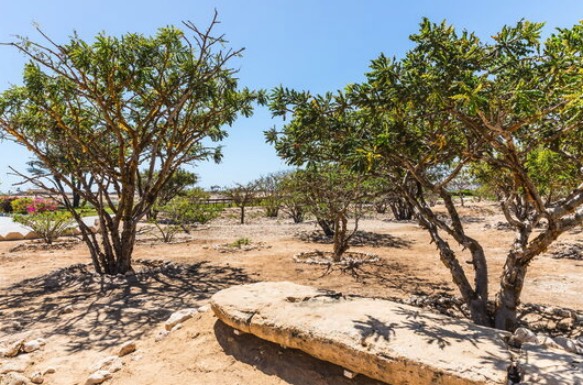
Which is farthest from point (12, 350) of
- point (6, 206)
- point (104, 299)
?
point (6, 206)

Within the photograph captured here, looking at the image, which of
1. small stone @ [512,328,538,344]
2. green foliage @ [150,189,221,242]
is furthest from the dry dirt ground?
small stone @ [512,328,538,344]

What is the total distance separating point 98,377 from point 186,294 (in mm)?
3910

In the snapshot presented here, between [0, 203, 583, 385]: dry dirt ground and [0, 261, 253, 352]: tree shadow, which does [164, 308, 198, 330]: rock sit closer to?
[0, 203, 583, 385]: dry dirt ground

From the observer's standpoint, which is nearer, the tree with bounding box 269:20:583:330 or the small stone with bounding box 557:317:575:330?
the tree with bounding box 269:20:583:330

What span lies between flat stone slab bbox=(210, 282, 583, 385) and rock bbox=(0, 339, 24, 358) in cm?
272

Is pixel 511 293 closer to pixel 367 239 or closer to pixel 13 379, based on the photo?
pixel 13 379

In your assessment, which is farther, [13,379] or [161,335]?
[161,335]

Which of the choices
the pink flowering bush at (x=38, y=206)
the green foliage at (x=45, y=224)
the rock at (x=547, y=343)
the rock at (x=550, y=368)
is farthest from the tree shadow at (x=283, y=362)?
the pink flowering bush at (x=38, y=206)

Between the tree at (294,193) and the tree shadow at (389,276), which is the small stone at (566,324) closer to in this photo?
the tree shadow at (389,276)

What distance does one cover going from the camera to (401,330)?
388 cm

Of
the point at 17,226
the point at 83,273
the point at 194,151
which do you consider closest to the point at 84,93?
the point at 194,151

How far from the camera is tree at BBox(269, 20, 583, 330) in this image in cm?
383

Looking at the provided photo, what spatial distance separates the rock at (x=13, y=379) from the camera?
13.2 feet

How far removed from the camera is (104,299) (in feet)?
25.4
